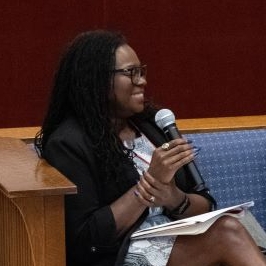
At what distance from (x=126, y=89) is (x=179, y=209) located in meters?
0.48

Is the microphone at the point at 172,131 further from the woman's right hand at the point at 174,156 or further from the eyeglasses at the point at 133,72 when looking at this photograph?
the eyeglasses at the point at 133,72

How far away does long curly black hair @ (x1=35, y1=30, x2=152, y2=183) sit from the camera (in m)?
3.53

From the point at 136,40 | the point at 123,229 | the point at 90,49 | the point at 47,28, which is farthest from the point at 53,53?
the point at 123,229

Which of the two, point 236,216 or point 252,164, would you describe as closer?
point 236,216

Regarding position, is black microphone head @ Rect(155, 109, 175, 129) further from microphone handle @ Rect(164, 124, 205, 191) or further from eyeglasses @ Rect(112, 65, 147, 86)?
eyeglasses @ Rect(112, 65, 147, 86)

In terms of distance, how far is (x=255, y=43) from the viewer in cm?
539

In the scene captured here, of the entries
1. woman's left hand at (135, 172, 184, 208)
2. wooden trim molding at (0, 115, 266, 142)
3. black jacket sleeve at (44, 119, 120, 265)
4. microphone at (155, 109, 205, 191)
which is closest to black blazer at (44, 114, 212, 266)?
black jacket sleeve at (44, 119, 120, 265)

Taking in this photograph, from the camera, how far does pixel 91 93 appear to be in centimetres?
362

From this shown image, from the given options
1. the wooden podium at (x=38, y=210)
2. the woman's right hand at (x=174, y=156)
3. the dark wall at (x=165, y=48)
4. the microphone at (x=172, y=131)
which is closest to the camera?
the wooden podium at (x=38, y=210)

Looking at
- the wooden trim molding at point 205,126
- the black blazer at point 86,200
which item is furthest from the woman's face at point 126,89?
the wooden trim molding at point 205,126

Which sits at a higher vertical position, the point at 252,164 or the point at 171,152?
the point at 171,152

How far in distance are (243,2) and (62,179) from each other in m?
2.41

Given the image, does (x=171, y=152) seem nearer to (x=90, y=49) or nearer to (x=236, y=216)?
(x=236, y=216)

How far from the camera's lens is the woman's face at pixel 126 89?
3600mm
